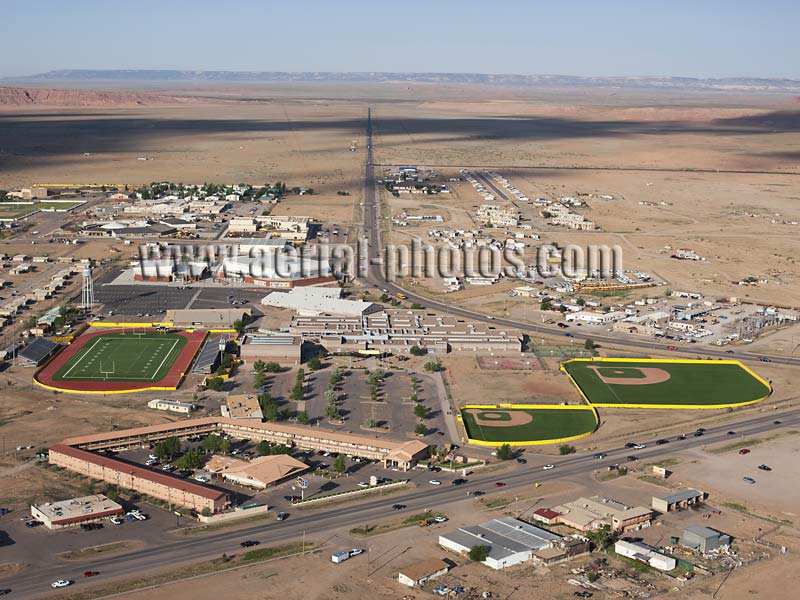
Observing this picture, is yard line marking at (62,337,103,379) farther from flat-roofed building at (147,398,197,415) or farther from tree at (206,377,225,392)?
tree at (206,377,225,392)

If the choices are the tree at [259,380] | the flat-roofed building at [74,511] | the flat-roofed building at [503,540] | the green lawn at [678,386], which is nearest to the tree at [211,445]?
the flat-roofed building at [74,511]

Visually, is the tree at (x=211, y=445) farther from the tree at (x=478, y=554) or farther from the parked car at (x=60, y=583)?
the tree at (x=478, y=554)

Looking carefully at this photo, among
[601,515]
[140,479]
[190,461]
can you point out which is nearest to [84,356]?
[190,461]

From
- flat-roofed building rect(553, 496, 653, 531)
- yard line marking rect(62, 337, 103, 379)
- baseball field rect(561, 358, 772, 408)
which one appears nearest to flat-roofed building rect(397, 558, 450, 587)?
flat-roofed building rect(553, 496, 653, 531)

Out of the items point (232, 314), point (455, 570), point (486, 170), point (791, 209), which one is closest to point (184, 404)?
point (232, 314)

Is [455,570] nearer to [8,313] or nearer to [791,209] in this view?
[8,313]

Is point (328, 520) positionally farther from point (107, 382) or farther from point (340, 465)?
point (107, 382)
